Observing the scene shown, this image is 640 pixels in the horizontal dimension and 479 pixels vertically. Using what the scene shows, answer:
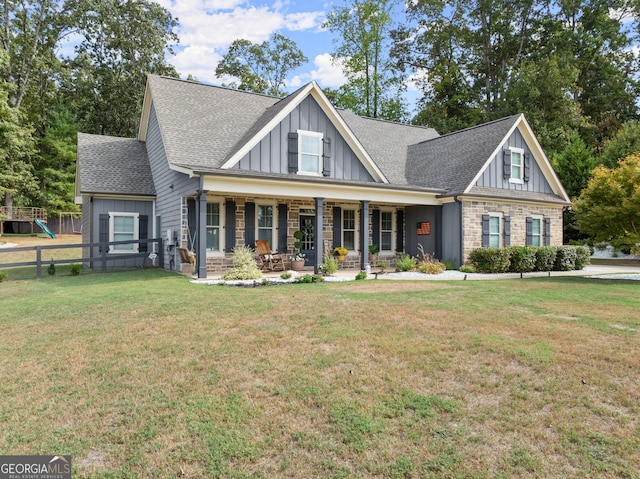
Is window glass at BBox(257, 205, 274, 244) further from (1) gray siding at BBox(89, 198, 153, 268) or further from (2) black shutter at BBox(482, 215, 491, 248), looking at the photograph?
(2) black shutter at BBox(482, 215, 491, 248)

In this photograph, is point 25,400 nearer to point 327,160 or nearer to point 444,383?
point 444,383

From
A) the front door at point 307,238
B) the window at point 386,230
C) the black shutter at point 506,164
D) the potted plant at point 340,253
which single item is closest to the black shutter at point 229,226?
the front door at point 307,238

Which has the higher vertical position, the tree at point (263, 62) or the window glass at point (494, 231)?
the tree at point (263, 62)

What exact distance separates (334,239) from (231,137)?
506 centimetres

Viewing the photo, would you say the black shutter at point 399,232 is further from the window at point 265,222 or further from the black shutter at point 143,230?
the black shutter at point 143,230

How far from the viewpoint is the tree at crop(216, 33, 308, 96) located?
119 ft

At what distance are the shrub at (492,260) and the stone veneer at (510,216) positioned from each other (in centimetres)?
76

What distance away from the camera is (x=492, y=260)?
43.6ft

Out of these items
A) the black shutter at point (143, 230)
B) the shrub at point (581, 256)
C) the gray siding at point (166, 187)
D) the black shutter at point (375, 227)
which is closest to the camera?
the gray siding at point (166, 187)

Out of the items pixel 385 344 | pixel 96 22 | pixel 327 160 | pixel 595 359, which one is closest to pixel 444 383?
pixel 385 344

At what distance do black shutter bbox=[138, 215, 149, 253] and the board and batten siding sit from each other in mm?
4798

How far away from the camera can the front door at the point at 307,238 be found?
1459 centimetres

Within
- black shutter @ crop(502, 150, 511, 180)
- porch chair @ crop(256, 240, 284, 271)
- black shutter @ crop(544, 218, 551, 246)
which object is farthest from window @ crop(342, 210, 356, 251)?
black shutter @ crop(544, 218, 551, 246)

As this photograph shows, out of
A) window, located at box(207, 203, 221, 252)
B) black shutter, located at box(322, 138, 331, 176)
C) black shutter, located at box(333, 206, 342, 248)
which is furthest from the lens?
black shutter, located at box(333, 206, 342, 248)
